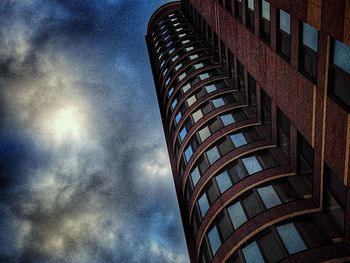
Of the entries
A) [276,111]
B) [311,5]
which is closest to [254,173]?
[276,111]

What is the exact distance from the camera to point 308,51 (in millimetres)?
14945

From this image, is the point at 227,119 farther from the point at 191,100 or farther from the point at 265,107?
the point at 191,100

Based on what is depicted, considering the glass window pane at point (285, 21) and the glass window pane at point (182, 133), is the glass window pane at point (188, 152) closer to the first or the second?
the glass window pane at point (182, 133)

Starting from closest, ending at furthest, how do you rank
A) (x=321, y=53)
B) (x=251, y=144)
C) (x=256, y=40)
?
1. (x=321, y=53)
2. (x=256, y=40)
3. (x=251, y=144)

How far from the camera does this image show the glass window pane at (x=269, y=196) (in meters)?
18.5

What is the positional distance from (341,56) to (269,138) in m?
10.4

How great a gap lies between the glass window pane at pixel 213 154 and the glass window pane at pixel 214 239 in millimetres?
4860

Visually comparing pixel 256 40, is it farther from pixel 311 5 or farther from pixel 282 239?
pixel 282 239

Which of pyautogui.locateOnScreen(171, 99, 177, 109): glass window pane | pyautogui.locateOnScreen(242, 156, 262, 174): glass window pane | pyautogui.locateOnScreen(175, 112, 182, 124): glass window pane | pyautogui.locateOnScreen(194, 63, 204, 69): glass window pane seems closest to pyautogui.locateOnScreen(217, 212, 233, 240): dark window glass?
pyautogui.locateOnScreen(242, 156, 262, 174): glass window pane

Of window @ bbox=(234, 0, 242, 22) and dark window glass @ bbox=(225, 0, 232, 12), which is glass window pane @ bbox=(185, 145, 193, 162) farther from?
dark window glass @ bbox=(225, 0, 232, 12)

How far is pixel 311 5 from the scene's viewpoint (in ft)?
41.9

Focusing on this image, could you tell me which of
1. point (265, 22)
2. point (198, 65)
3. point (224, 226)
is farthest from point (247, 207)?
point (198, 65)

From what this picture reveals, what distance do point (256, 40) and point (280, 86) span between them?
13.4ft

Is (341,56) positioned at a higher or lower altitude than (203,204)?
lower
